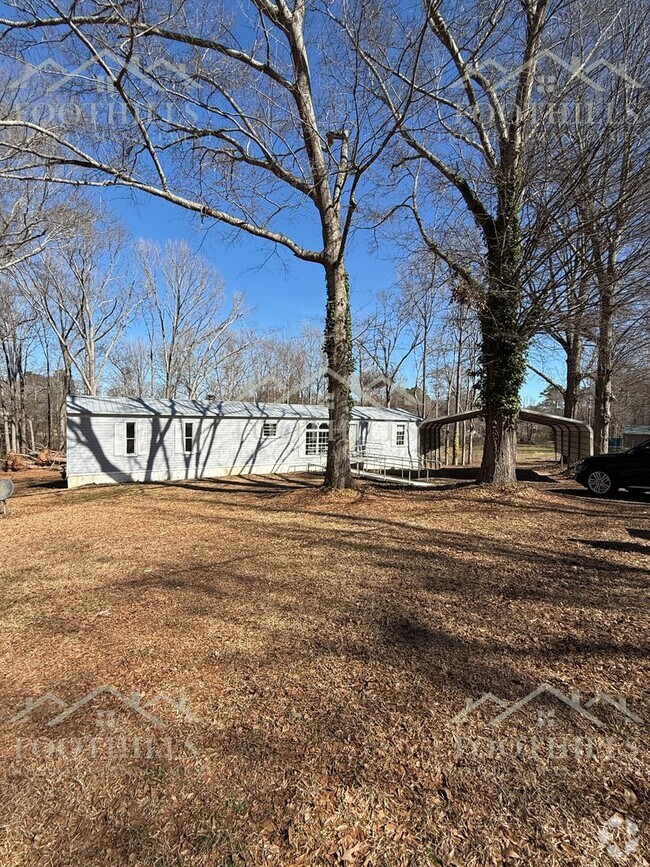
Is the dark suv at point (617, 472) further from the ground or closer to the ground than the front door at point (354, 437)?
closer to the ground

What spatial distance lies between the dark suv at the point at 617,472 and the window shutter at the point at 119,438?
14578mm

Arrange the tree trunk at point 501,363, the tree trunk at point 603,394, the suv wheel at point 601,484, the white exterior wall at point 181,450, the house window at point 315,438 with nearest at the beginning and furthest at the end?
the tree trunk at point 501,363
the suv wheel at point 601,484
the tree trunk at point 603,394
the white exterior wall at point 181,450
the house window at point 315,438

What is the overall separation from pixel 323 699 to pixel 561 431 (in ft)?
61.7

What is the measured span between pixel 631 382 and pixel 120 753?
25688 mm

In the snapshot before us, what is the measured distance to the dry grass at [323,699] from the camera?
5.29 feet

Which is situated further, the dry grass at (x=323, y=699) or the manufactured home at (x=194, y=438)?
the manufactured home at (x=194, y=438)

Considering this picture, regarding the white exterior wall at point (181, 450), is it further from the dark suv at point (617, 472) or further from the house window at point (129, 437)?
the dark suv at point (617, 472)

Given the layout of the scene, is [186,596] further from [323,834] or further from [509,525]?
[509,525]

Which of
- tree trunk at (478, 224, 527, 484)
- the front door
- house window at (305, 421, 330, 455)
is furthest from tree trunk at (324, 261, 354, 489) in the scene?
the front door

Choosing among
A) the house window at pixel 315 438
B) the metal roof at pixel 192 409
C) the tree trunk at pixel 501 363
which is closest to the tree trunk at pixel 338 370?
the tree trunk at pixel 501 363

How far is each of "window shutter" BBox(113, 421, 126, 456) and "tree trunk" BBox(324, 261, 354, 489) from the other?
9.06 meters

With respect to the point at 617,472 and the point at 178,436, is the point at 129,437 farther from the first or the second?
the point at 617,472
